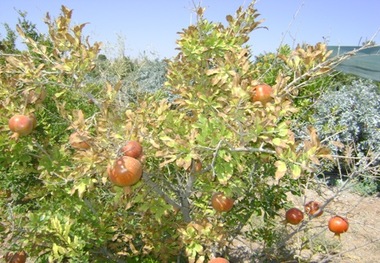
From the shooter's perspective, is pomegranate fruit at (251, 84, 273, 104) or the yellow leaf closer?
the yellow leaf

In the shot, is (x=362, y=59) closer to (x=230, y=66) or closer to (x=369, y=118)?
(x=369, y=118)

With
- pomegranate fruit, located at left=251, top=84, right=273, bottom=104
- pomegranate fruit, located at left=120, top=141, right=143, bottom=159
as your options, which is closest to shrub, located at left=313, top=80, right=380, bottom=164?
pomegranate fruit, located at left=251, top=84, right=273, bottom=104

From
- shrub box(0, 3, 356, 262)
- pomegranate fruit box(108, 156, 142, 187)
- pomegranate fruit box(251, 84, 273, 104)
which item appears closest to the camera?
pomegranate fruit box(108, 156, 142, 187)

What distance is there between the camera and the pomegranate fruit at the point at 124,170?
4.41 ft

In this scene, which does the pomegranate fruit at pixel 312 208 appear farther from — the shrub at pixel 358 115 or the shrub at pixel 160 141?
the shrub at pixel 358 115

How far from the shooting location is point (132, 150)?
1.41 m

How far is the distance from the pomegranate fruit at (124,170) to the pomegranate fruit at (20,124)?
661 mm

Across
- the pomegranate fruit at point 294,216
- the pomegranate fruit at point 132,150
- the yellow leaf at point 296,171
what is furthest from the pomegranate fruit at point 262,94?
the pomegranate fruit at point 294,216

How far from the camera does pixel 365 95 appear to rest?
20.9ft

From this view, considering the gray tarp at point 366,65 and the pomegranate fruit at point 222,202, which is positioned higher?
the gray tarp at point 366,65

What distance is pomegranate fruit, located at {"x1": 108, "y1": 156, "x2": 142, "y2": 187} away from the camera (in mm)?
1344

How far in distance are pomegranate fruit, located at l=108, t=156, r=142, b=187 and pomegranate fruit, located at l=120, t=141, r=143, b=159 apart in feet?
0.12

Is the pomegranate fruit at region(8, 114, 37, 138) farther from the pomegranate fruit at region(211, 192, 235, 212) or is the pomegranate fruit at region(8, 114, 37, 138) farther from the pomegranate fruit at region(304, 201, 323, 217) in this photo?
the pomegranate fruit at region(304, 201, 323, 217)

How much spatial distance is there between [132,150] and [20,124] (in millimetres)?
697
